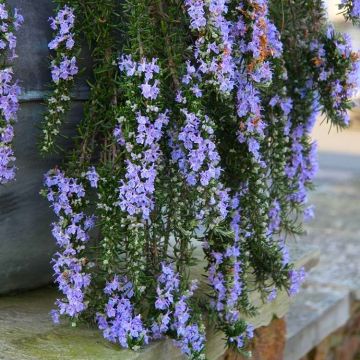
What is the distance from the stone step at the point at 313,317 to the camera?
9.41ft

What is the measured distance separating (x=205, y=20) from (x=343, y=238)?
3167 millimetres

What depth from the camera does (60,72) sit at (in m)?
1.76

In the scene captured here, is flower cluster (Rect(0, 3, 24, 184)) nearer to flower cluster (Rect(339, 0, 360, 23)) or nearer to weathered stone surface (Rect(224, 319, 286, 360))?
flower cluster (Rect(339, 0, 360, 23))

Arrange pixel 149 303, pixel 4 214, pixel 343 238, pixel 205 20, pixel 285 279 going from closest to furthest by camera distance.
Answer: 1. pixel 205 20
2. pixel 149 303
3. pixel 4 214
4. pixel 285 279
5. pixel 343 238

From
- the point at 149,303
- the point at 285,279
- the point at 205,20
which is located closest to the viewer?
the point at 205,20

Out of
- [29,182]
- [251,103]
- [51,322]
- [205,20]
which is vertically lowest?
[51,322]

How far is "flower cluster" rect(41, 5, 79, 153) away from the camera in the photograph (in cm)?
174

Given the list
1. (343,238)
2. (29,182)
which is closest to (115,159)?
(29,182)

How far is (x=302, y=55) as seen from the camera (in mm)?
2186

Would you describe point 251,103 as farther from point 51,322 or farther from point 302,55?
point 51,322

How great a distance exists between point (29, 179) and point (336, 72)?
847mm

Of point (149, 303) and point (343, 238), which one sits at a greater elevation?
point (149, 303)

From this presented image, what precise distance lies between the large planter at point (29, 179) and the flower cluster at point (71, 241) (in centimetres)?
12

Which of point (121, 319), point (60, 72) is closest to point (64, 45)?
point (60, 72)
